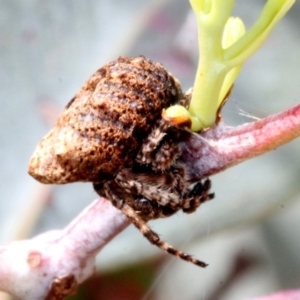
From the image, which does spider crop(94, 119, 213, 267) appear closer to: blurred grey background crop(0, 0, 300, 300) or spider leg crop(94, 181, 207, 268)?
spider leg crop(94, 181, 207, 268)

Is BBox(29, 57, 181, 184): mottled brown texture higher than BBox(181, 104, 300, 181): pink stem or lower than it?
higher

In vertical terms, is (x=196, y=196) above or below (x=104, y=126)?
below

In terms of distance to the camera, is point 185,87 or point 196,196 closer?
point 196,196

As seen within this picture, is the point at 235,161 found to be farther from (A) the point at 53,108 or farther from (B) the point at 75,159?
(A) the point at 53,108

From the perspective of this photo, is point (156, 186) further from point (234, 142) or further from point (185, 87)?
point (185, 87)

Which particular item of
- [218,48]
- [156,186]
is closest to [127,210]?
[156,186]

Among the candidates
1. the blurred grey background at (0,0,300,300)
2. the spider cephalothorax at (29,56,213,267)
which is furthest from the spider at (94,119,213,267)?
the blurred grey background at (0,0,300,300)

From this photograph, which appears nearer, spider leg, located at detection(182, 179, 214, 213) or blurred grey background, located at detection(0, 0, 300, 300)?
spider leg, located at detection(182, 179, 214, 213)
